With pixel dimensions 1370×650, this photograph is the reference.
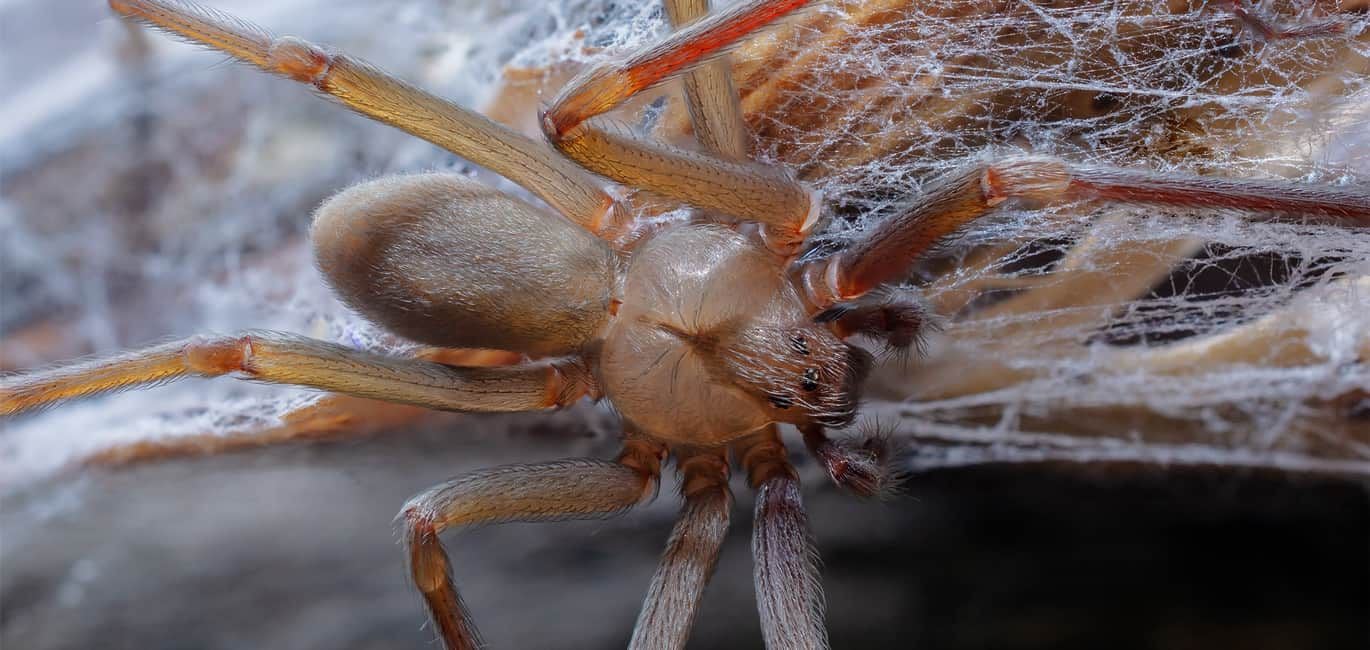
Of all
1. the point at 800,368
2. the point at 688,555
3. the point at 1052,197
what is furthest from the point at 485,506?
the point at 1052,197

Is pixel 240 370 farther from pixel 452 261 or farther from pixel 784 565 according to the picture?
pixel 784 565

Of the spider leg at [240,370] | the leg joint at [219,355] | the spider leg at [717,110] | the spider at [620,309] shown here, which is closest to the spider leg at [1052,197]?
the spider at [620,309]

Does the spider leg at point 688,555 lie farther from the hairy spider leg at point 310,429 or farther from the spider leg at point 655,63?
the spider leg at point 655,63

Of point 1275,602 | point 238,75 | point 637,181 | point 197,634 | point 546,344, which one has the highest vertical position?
point 238,75

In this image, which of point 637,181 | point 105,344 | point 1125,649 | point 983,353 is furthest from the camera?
point 105,344

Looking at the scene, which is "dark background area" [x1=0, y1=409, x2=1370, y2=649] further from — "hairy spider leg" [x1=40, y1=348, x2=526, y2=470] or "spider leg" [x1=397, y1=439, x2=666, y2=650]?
"spider leg" [x1=397, y1=439, x2=666, y2=650]

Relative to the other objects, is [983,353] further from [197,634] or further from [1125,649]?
[197,634]

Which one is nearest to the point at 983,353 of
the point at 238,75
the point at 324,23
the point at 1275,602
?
the point at 1275,602
